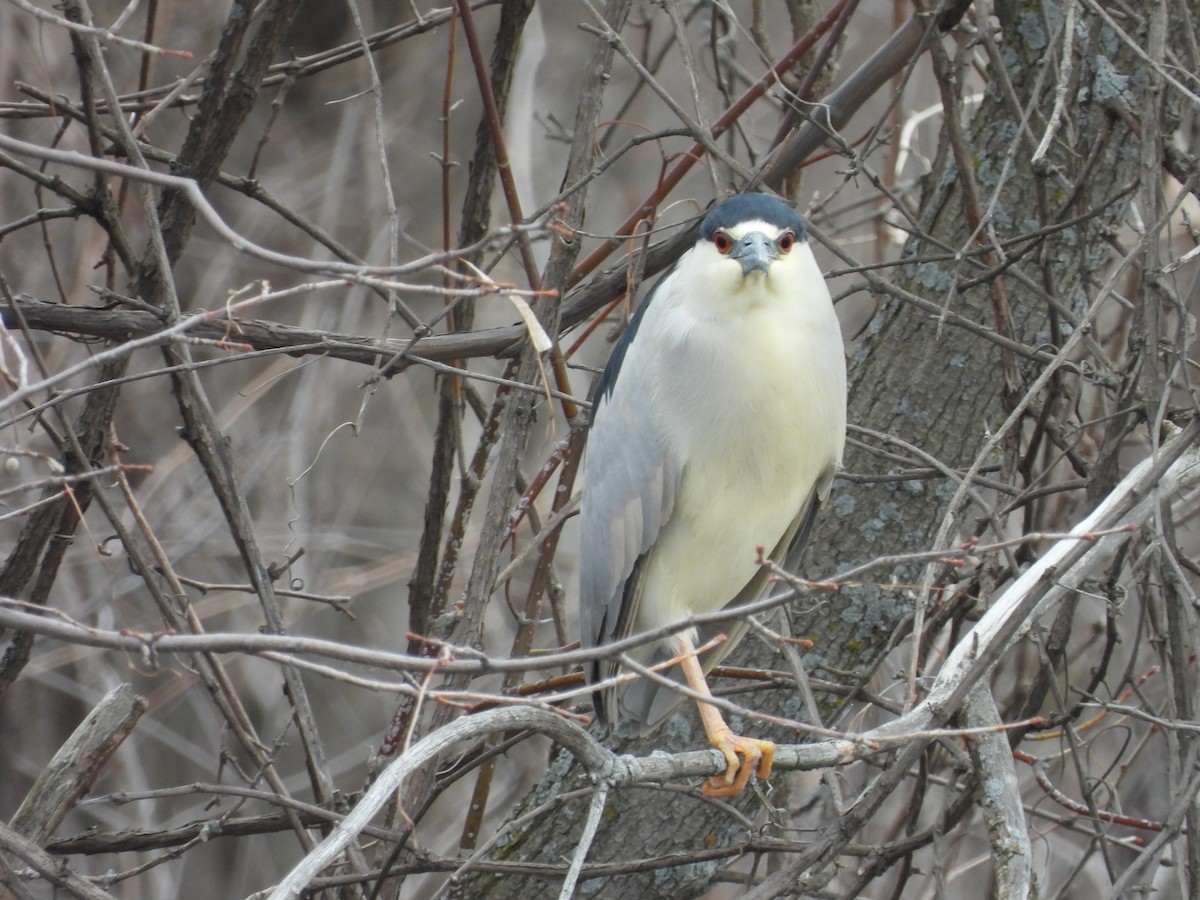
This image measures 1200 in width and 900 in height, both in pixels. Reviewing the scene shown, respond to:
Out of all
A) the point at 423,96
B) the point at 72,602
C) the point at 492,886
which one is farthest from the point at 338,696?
the point at 492,886

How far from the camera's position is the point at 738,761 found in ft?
8.75

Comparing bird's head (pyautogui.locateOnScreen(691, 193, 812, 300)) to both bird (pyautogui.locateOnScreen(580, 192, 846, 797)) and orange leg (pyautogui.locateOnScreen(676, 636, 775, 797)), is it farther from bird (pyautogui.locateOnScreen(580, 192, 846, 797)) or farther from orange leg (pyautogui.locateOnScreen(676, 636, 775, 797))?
orange leg (pyautogui.locateOnScreen(676, 636, 775, 797))

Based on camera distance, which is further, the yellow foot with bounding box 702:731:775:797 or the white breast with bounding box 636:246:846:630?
the white breast with bounding box 636:246:846:630

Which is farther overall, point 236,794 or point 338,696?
point 338,696

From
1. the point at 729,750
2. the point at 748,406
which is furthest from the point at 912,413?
the point at 729,750

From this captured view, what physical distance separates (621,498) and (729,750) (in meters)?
0.64

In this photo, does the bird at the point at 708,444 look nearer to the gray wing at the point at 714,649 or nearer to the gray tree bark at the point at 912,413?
the gray wing at the point at 714,649

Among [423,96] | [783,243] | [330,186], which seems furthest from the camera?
[423,96]

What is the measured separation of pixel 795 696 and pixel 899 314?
1.04 m

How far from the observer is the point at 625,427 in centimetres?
296

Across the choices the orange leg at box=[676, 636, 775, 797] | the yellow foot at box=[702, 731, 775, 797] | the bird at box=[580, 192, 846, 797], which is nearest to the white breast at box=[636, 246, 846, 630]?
the bird at box=[580, 192, 846, 797]

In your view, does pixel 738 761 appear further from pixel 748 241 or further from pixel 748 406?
pixel 748 241

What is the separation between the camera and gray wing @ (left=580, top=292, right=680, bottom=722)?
9.61 ft

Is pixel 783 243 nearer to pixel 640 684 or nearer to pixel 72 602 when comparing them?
pixel 640 684
